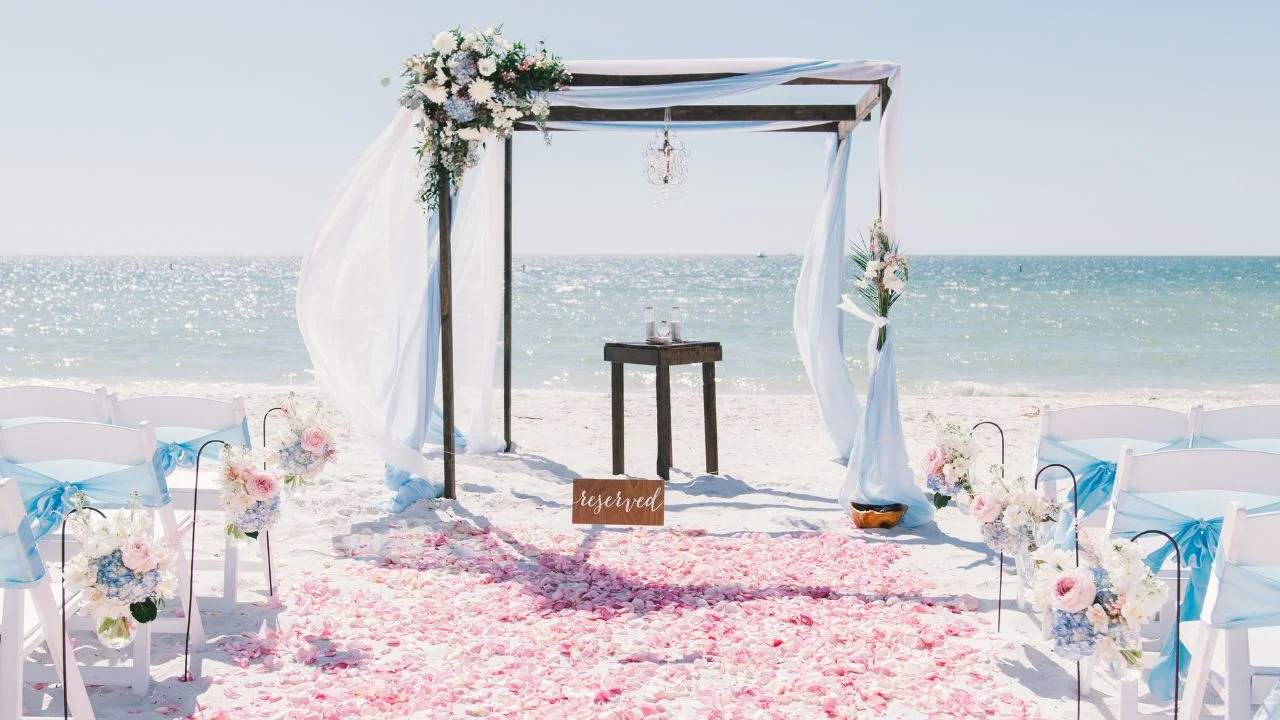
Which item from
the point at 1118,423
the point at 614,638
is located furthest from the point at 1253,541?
Answer: the point at 614,638

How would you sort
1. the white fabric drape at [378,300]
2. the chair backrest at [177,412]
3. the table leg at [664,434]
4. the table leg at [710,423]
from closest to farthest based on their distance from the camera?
1. the chair backrest at [177,412]
2. the white fabric drape at [378,300]
3. the table leg at [664,434]
4. the table leg at [710,423]

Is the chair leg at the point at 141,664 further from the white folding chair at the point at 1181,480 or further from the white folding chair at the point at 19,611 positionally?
the white folding chair at the point at 1181,480

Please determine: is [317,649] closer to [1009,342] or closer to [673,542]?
[673,542]

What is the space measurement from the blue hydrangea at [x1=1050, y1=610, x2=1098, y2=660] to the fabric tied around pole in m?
2.93

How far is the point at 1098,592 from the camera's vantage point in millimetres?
2244

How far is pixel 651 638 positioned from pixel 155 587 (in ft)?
5.80

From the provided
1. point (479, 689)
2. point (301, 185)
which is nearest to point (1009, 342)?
point (479, 689)

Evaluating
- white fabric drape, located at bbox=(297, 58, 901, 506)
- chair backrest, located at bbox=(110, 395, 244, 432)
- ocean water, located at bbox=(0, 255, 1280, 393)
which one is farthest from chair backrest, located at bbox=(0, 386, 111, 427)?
ocean water, located at bbox=(0, 255, 1280, 393)

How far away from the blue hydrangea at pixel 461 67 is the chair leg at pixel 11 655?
11.1ft

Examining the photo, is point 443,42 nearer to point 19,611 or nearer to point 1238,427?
point 19,611

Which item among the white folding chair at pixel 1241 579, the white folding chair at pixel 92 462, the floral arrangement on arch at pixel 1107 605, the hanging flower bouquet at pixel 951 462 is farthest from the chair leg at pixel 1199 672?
the white folding chair at pixel 92 462

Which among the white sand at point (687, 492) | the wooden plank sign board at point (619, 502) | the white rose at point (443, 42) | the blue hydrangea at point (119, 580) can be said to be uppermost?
the white rose at point (443, 42)

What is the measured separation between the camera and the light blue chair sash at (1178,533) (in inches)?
105

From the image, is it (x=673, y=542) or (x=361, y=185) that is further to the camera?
(x=361, y=185)
